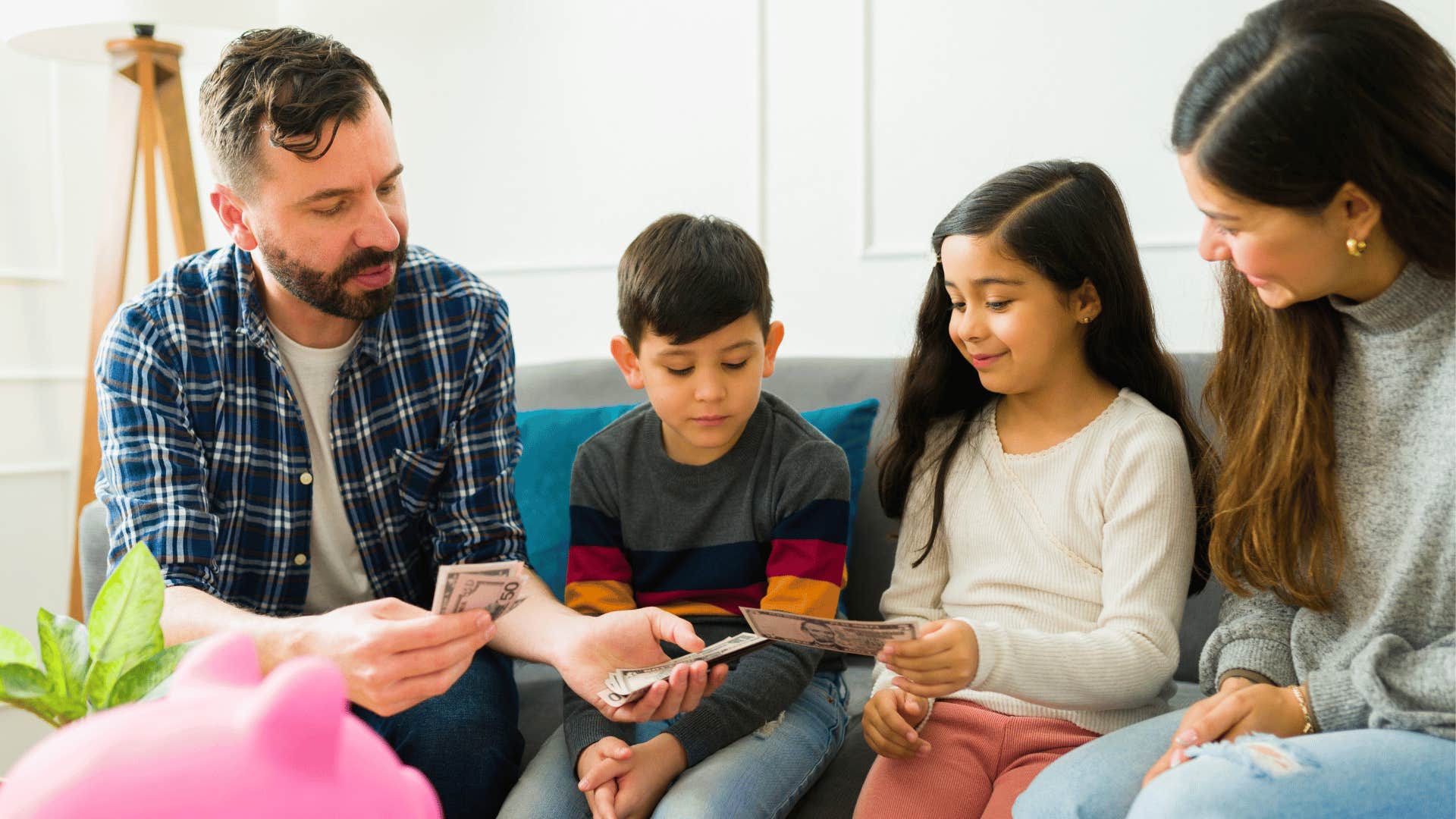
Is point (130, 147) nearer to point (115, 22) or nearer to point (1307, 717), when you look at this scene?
point (115, 22)

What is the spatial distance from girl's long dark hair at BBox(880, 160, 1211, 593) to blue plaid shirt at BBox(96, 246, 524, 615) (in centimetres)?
67

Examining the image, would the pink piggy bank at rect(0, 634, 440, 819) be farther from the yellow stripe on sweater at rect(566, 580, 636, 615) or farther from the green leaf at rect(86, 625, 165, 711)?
the yellow stripe on sweater at rect(566, 580, 636, 615)

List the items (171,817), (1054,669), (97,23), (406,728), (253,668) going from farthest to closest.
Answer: (97,23) < (406,728) < (1054,669) < (253,668) < (171,817)

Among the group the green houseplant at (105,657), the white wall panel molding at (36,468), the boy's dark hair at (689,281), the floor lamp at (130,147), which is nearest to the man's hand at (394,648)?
the green houseplant at (105,657)

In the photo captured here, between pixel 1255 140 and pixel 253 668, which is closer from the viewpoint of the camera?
pixel 253 668

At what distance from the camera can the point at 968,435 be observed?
1655mm

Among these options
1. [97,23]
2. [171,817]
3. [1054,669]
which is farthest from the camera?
[97,23]

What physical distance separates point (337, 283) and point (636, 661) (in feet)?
2.24

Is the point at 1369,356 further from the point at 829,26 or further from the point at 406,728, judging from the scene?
the point at 829,26

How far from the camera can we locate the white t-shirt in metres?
1.72

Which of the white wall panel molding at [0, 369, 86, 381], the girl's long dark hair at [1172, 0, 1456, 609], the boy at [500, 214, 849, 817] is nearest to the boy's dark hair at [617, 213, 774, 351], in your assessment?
the boy at [500, 214, 849, 817]

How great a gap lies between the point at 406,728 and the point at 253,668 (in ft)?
2.40

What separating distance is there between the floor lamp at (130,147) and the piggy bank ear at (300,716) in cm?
216

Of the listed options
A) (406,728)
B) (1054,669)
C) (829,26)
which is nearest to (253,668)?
(406,728)
